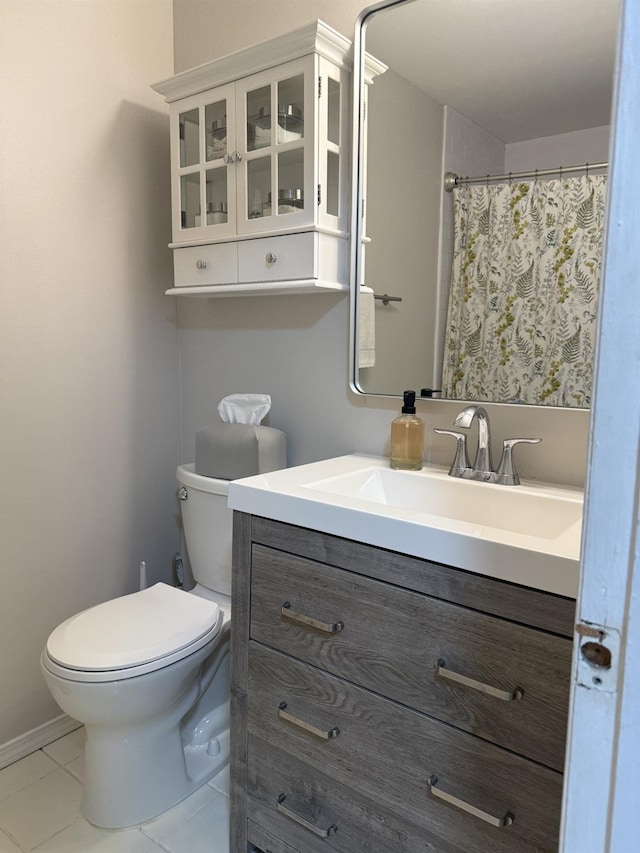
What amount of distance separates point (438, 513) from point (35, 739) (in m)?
1.37

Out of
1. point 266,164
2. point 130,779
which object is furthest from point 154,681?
point 266,164

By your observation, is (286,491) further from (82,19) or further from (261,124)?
(82,19)

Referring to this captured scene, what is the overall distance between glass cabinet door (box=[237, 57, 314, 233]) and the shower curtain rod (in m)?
0.34

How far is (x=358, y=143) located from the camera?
1.59m

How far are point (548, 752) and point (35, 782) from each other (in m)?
1.43

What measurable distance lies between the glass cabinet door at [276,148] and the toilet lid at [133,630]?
1031mm

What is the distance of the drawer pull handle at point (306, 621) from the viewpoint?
113 cm

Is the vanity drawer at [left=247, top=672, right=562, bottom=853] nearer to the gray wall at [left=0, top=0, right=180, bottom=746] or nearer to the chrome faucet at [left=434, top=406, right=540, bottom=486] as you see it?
the chrome faucet at [left=434, top=406, right=540, bottom=486]

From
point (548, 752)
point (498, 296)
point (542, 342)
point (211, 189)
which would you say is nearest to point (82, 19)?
point (211, 189)

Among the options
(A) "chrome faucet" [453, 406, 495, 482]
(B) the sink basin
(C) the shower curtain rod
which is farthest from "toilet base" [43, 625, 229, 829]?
(C) the shower curtain rod

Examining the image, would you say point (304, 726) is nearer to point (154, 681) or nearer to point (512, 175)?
point (154, 681)

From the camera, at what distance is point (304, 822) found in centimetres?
122

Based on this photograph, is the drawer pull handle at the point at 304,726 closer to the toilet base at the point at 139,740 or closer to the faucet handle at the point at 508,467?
the toilet base at the point at 139,740

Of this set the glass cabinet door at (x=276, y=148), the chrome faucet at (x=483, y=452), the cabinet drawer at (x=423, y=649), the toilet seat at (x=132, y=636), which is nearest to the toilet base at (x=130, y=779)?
the toilet seat at (x=132, y=636)
